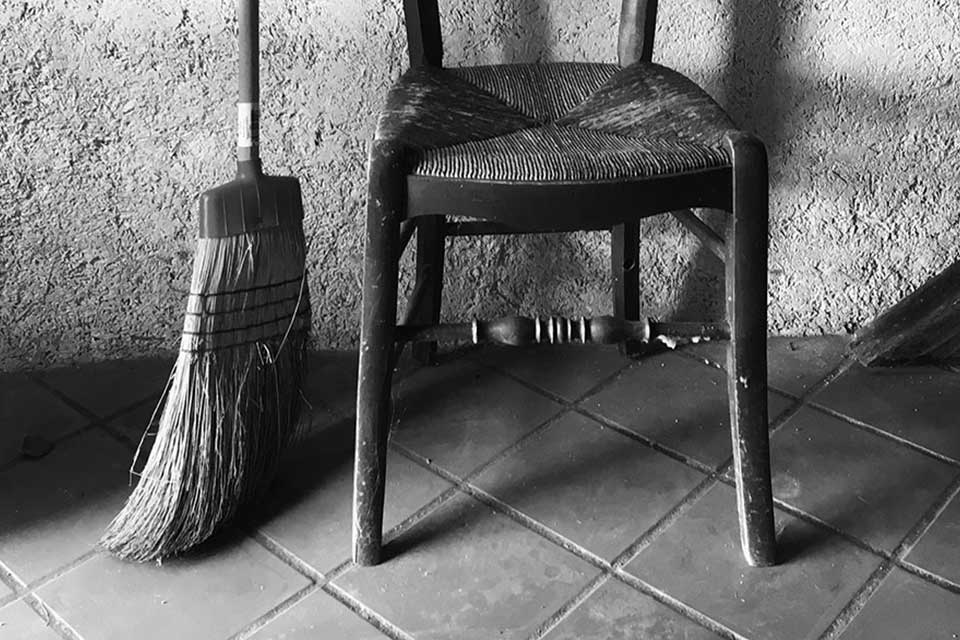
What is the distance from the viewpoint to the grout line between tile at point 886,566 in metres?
1.33

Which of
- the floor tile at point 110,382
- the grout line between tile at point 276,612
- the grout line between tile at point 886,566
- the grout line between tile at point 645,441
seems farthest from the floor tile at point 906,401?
the floor tile at point 110,382

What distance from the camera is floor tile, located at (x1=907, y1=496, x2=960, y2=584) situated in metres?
1.41

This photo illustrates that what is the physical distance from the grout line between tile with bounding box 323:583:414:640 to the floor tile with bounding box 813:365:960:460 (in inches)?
34.5

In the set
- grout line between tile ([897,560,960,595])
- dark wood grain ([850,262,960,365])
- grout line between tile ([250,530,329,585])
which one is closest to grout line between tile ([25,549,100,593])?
grout line between tile ([250,530,329,585])

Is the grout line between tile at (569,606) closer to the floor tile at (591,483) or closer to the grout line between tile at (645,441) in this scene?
the floor tile at (591,483)

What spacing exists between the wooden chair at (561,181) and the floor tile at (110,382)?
563 millimetres

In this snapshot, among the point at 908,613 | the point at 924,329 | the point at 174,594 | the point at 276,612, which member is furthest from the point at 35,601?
the point at 924,329

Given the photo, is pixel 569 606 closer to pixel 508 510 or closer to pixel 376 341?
pixel 508 510

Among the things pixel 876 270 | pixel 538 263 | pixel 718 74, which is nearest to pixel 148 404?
pixel 538 263

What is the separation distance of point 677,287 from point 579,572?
708 millimetres

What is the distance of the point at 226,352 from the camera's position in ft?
4.81

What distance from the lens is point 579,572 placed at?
1427 millimetres

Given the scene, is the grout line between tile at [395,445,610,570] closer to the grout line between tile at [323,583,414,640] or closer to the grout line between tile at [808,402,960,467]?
the grout line between tile at [323,583,414,640]

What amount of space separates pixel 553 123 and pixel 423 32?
0.96 feet
